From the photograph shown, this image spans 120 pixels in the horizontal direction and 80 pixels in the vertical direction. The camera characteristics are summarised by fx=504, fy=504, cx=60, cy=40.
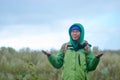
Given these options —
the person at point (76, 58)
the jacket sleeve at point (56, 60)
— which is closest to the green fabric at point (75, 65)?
the person at point (76, 58)

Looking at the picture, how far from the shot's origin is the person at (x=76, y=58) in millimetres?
8531

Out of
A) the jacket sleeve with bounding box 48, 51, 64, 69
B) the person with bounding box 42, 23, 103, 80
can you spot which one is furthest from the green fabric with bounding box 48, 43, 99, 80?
the jacket sleeve with bounding box 48, 51, 64, 69

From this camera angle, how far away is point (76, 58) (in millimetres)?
8578

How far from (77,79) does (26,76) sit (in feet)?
18.3

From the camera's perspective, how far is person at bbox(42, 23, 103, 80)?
853 cm

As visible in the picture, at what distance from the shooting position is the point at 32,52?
19281mm

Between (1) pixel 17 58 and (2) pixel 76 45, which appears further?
(1) pixel 17 58

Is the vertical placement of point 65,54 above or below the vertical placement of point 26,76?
above

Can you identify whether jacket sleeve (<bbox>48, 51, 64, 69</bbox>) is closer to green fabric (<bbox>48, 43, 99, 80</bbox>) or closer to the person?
the person

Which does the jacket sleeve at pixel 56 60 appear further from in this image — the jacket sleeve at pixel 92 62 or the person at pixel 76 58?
→ the jacket sleeve at pixel 92 62

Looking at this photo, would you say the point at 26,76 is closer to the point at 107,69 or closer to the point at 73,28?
the point at 107,69

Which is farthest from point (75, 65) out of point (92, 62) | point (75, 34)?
point (75, 34)

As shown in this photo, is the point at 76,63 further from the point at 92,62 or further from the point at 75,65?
the point at 92,62

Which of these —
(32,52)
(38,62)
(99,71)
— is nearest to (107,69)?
(99,71)
